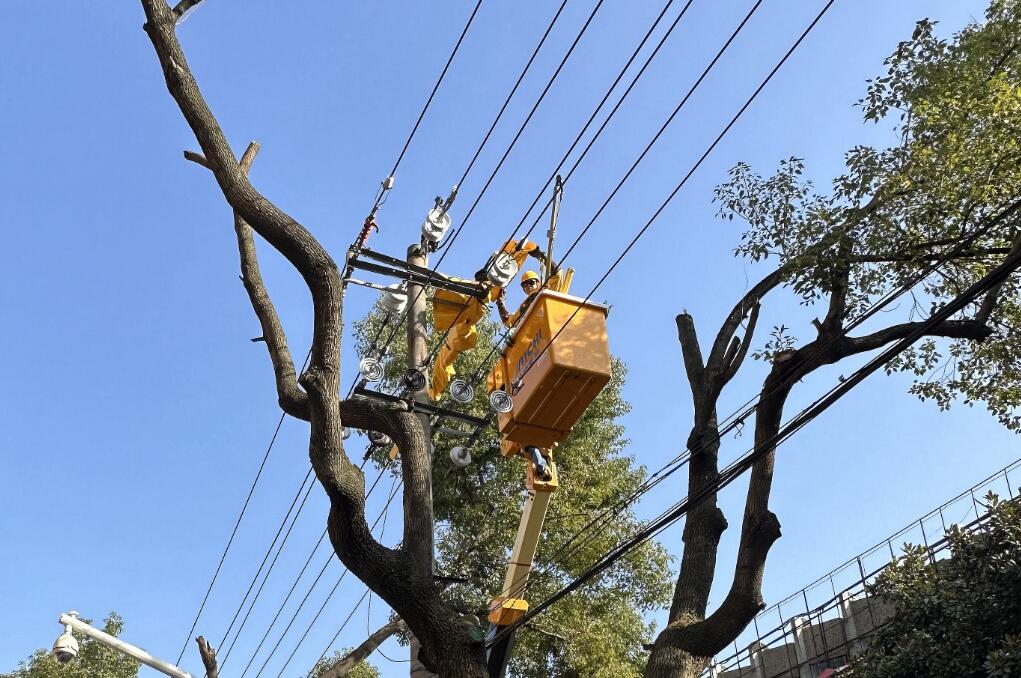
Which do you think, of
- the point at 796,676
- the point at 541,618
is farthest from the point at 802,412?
the point at 796,676

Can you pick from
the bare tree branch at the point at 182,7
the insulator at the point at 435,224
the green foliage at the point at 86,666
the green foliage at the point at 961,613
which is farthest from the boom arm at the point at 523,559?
the green foliage at the point at 86,666

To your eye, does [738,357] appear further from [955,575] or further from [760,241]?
[955,575]

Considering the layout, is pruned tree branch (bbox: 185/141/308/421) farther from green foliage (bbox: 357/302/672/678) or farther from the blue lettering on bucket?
green foliage (bbox: 357/302/672/678)

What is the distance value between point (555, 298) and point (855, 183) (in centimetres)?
438

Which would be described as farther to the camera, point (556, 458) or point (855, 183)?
point (556, 458)

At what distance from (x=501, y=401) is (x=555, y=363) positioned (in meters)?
0.95

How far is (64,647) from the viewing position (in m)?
15.2

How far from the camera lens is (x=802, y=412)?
7.01m

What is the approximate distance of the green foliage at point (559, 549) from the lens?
58.4 feet

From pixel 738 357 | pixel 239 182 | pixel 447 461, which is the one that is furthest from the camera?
pixel 447 461

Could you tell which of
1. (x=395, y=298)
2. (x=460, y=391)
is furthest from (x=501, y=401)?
(x=395, y=298)

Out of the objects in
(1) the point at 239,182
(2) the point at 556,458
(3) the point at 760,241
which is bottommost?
(1) the point at 239,182

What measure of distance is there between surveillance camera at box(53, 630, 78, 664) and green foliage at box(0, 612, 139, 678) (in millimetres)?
10891

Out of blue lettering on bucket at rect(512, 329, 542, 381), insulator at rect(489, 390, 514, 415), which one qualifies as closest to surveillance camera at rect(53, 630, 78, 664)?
insulator at rect(489, 390, 514, 415)
